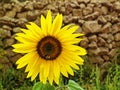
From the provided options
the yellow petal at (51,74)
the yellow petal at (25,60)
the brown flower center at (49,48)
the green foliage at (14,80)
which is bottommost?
the green foliage at (14,80)

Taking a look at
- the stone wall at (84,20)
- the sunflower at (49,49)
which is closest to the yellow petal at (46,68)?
the sunflower at (49,49)

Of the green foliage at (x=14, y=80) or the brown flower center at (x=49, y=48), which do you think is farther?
the green foliage at (x=14, y=80)

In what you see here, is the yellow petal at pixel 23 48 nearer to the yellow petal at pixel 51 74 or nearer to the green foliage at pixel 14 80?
the yellow petal at pixel 51 74

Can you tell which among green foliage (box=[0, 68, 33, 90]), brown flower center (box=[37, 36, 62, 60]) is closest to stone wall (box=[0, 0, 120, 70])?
green foliage (box=[0, 68, 33, 90])

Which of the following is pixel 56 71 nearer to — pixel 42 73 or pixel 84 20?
pixel 42 73

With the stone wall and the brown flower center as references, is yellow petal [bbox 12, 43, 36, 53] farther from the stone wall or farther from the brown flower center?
the stone wall

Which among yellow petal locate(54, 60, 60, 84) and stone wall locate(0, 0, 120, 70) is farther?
stone wall locate(0, 0, 120, 70)

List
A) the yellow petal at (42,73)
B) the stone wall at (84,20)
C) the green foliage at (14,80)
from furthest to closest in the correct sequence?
the stone wall at (84,20)
the green foliage at (14,80)
the yellow petal at (42,73)

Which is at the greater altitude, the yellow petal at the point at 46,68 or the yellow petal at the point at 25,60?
the yellow petal at the point at 25,60
